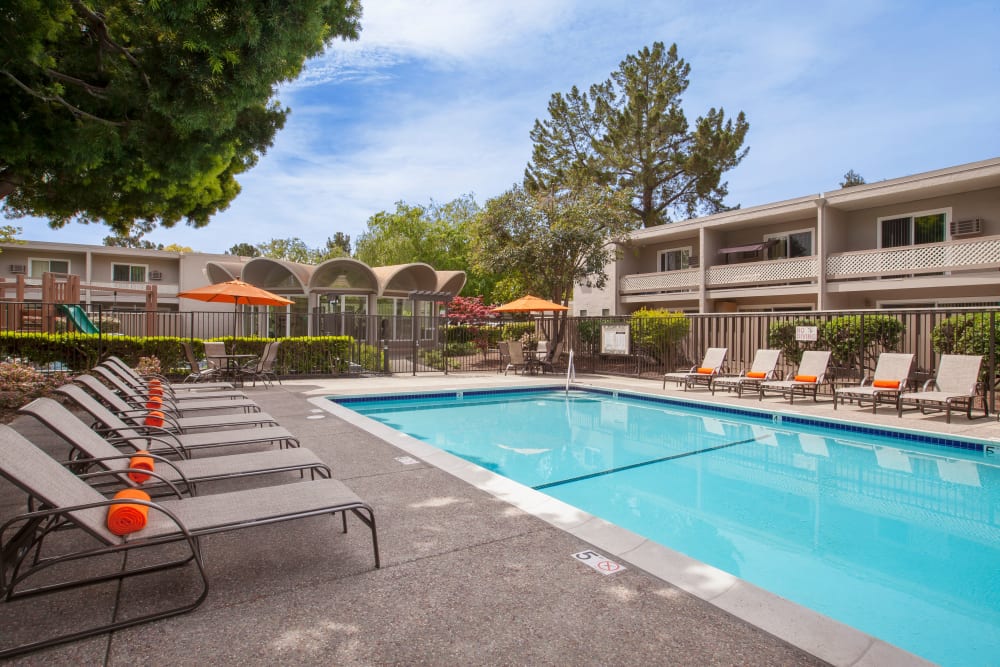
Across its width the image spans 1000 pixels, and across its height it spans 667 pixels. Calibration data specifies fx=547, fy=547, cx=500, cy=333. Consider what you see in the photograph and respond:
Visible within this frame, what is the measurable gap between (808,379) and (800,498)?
18.6ft

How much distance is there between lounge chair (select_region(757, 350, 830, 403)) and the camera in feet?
33.9

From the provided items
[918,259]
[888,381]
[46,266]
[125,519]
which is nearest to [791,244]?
[918,259]

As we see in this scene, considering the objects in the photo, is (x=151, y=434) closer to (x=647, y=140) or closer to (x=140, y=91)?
(x=140, y=91)

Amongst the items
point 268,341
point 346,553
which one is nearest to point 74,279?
point 268,341

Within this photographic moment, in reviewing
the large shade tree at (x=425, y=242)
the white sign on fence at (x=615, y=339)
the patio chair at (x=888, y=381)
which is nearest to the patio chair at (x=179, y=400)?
the patio chair at (x=888, y=381)

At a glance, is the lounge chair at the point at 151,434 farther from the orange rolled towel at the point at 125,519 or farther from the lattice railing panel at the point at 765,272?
the lattice railing panel at the point at 765,272

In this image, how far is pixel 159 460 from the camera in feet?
11.2

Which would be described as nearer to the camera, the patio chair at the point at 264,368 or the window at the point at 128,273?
the patio chair at the point at 264,368

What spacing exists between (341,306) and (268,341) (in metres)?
11.1

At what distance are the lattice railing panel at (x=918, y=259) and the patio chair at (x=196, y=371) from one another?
1864cm

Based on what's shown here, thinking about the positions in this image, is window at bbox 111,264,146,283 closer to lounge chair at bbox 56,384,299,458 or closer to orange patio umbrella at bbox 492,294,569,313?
orange patio umbrella at bbox 492,294,569,313

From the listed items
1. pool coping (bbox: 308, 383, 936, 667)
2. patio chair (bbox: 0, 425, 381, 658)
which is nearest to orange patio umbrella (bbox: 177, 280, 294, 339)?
pool coping (bbox: 308, 383, 936, 667)

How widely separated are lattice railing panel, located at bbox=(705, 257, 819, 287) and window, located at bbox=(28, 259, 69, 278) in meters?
31.3

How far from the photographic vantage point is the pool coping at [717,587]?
217 centimetres
